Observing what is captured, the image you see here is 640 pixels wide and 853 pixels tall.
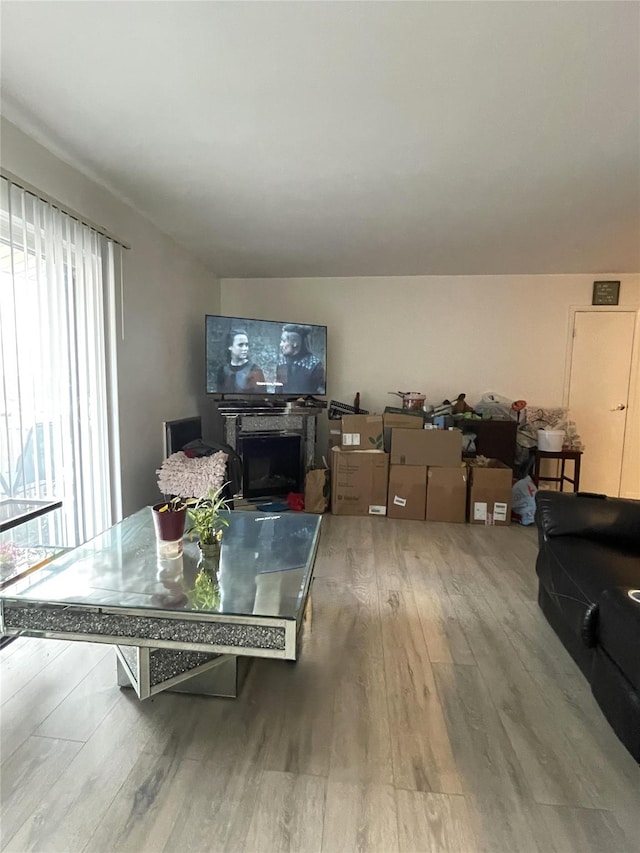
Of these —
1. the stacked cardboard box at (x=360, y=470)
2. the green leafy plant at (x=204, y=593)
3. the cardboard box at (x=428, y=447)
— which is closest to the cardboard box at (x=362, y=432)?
the stacked cardboard box at (x=360, y=470)

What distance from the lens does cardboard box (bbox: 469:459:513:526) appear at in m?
3.50

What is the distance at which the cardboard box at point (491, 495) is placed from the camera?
3500 mm

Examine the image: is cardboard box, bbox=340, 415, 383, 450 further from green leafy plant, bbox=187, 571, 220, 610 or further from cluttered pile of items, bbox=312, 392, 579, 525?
green leafy plant, bbox=187, 571, 220, 610

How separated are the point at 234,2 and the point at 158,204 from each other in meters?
1.66

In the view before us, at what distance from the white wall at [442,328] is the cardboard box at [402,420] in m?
0.64

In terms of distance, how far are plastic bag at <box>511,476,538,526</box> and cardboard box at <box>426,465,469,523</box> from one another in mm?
449

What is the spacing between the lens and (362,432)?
3771 millimetres

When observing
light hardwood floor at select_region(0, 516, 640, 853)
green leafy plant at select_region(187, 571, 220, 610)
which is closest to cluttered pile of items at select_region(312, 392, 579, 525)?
light hardwood floor at select_region(0, 516, 640, 853)

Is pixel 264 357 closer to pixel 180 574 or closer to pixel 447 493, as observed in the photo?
pixel 447 493

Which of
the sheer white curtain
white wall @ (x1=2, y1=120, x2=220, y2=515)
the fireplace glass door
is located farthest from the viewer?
the fireplace glass door

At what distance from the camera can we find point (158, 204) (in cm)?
263

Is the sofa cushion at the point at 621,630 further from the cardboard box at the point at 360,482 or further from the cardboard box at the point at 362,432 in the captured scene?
the cardboard box at the point at 362,432

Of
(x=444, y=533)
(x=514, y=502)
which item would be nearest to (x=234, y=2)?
(x=444, y=533)

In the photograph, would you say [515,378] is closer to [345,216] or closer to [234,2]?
[345,216]
